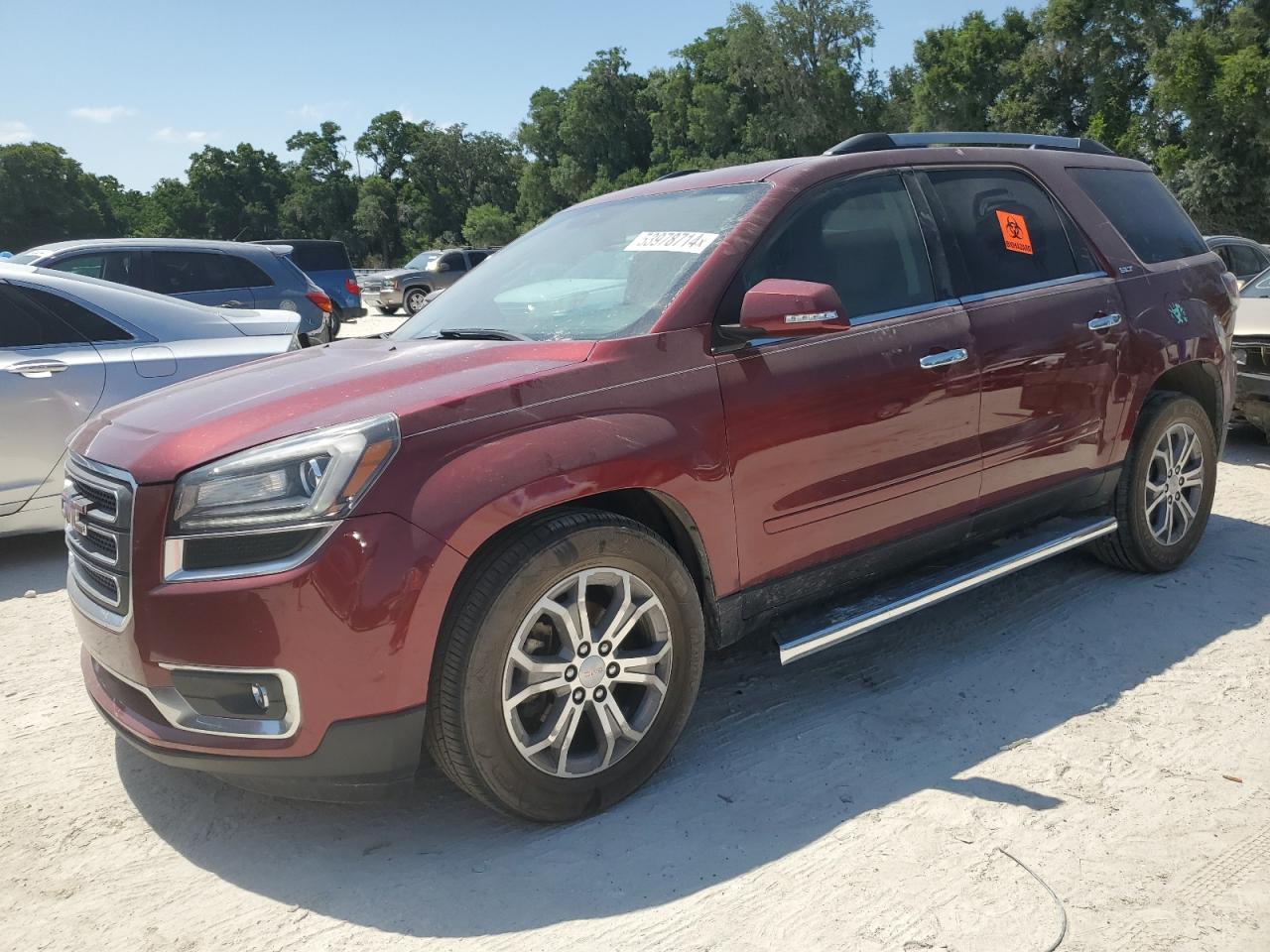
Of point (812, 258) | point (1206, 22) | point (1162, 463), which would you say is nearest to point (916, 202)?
point (812, 258)

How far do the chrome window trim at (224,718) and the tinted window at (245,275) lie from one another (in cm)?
874

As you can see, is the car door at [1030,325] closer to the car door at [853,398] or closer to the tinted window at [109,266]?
the car door at [853,398]

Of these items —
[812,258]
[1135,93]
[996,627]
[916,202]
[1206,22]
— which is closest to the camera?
[812,258]

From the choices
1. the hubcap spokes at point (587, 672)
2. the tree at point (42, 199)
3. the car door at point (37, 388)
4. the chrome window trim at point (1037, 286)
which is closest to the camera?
the hubcap spokes at point (587, 672)

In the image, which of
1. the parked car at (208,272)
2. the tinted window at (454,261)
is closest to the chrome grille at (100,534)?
the parked car at (208,272)

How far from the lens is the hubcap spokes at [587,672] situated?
2.57 m

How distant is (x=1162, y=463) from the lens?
175 inches

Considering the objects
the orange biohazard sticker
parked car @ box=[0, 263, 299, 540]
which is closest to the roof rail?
the orange biohazard sticker

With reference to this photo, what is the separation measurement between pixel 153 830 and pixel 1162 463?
14.0 ft

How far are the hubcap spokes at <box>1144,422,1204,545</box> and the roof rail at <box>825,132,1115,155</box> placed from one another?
1363 millimetres

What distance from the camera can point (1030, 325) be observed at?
3.71 m

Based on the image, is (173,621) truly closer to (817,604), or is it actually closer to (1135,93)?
(817,604)

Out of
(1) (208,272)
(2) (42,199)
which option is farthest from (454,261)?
(2) (42,199)

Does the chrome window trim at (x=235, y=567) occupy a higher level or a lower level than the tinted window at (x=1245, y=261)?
lower
